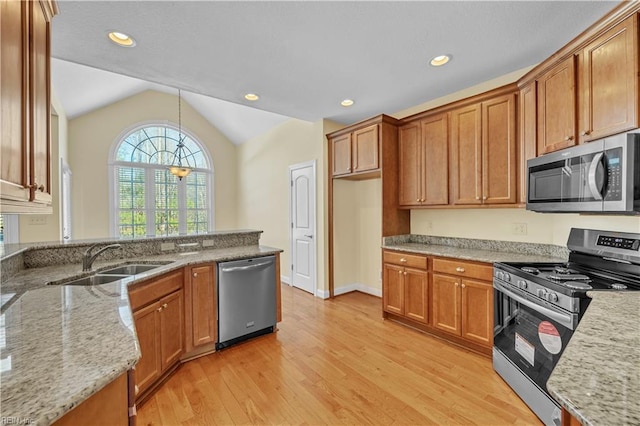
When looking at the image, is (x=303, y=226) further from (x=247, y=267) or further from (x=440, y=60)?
(x=440, y=60)

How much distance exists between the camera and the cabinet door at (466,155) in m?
2.86

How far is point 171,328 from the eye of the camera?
229 centimetres

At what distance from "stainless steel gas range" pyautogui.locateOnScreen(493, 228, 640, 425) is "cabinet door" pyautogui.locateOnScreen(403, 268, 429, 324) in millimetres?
732

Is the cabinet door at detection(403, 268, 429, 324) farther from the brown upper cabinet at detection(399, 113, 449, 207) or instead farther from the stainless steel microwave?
the stainless steel microwave

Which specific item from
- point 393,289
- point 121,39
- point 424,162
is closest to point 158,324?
point 121,39

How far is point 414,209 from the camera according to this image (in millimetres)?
3641

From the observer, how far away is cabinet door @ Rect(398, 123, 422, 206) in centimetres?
340

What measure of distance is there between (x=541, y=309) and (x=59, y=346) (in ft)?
8.20

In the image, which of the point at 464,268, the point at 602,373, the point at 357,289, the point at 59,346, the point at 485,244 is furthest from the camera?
the point at 357,289

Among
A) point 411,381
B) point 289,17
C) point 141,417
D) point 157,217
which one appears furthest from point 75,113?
point 411,381

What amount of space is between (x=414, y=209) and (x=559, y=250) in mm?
1496

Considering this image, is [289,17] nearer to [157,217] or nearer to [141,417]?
[141,417]

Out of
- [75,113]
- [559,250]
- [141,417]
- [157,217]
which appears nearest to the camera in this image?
[141,417]

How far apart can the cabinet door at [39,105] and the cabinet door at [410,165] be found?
3.23m
